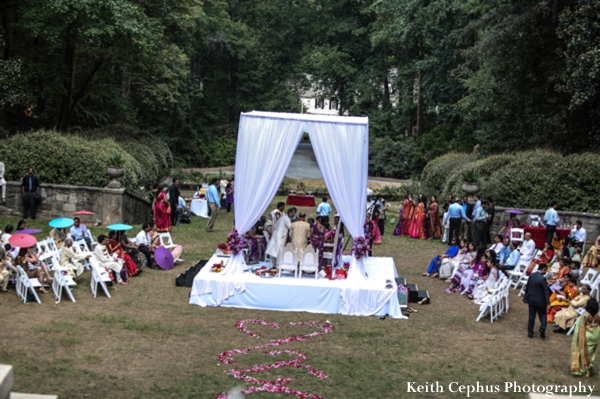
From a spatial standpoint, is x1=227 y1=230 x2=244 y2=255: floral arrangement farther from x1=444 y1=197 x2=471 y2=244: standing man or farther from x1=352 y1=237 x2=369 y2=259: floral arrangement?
x1=444 y1=197 x2=471 y2=244: standing man

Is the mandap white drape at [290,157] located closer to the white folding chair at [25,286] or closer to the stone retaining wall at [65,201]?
the white folding chair at [25,286]

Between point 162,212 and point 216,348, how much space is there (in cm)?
917

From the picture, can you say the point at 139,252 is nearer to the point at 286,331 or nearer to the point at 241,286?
the point at 241,286

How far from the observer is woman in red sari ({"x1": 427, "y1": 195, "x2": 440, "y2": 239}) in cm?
2102

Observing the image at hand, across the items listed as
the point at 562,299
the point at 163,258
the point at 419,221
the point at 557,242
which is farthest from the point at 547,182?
the point at 163,258

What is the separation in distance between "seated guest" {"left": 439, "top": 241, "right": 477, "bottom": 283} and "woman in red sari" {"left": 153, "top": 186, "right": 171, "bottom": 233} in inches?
293

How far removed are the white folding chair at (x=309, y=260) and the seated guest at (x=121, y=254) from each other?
12.3 ft

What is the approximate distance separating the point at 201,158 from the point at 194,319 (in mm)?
39654

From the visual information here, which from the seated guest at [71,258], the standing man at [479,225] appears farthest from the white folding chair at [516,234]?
the seated guest at [71,258]

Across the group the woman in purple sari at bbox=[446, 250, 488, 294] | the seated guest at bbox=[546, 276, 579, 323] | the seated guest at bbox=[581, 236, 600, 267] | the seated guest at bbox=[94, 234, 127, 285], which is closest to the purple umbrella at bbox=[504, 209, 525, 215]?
the seated guest at bbox=[581, 236, 600, 267]

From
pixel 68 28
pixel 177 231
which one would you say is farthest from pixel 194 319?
pixel 68 28

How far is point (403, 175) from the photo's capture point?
45.4 metres

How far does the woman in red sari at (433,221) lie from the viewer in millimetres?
21017

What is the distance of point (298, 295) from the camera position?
1270 centimetres
